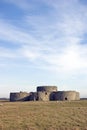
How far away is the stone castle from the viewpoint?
58.8m

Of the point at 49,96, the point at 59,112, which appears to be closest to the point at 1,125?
the point at 59,112

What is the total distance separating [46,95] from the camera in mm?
59531

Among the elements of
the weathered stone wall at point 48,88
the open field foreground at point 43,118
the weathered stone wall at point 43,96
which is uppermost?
the weathered stone wall at point 48,88

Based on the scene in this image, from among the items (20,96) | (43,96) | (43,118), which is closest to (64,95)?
(43,96)

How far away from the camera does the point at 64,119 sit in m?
33.9

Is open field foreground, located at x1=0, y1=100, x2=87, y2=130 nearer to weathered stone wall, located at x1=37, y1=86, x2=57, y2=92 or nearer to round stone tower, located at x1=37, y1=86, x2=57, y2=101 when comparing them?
round stone tower, located at x1=37, y1=86, x2=57, y2=101

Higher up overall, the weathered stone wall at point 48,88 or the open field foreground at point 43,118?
the weathered stone wall at point 48,88

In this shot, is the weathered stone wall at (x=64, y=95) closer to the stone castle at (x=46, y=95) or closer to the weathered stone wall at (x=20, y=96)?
the stone castle at (x=46, y=95)

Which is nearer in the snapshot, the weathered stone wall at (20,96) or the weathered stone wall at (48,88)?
the weathered stone wall at (20,96)

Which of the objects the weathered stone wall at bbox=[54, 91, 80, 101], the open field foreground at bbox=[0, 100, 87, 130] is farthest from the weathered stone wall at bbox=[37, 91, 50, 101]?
the open field foreground at bbox=[0, 100, 87, 130]

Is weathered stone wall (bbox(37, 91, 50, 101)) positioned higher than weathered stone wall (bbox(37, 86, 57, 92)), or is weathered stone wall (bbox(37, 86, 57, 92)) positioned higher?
weathered stone wall (bbox(37, 86, 57, 92))

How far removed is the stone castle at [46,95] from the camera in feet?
193

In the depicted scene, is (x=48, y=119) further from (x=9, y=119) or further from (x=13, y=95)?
(x=13, y=95)

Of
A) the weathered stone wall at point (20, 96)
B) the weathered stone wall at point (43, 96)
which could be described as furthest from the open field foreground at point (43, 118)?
the weathered stone wall at point (20, 96)
